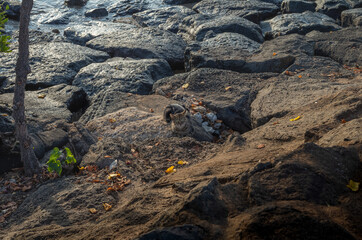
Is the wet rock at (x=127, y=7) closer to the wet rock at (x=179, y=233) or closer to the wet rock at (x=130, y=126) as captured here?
the wet rock at (x=130, y=126)

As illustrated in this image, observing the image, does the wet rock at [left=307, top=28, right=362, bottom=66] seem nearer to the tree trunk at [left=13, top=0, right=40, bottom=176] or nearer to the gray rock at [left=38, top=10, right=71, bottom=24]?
the tree trunk at [left=13, top=0, right=40, bottom=176]

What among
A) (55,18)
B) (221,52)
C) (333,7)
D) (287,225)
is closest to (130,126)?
(221,52)

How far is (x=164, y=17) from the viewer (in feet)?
40.9

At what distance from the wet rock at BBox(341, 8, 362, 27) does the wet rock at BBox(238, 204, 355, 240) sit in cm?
973

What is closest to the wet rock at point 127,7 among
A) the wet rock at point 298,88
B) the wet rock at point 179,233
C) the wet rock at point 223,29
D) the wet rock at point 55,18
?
the wet rock at point 55,18

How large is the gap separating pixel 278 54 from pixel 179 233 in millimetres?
6232

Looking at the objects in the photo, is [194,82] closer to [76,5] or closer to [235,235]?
[235,235]

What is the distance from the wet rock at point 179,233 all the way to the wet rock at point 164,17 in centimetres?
988

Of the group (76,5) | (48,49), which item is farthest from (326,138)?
(76,5)

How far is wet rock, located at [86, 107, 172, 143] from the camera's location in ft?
17.7

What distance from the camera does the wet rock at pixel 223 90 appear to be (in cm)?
613

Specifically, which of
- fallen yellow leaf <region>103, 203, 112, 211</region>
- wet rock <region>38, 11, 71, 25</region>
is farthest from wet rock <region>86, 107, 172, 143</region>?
wet rock <region>38, 11, 71, 25</region>

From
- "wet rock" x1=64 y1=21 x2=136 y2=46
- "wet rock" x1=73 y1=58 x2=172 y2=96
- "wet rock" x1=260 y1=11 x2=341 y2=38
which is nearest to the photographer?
"wet rock" x1=73 y1=58 x2=172 y2=96

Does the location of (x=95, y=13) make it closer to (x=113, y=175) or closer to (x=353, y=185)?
(x=113, y=175)
